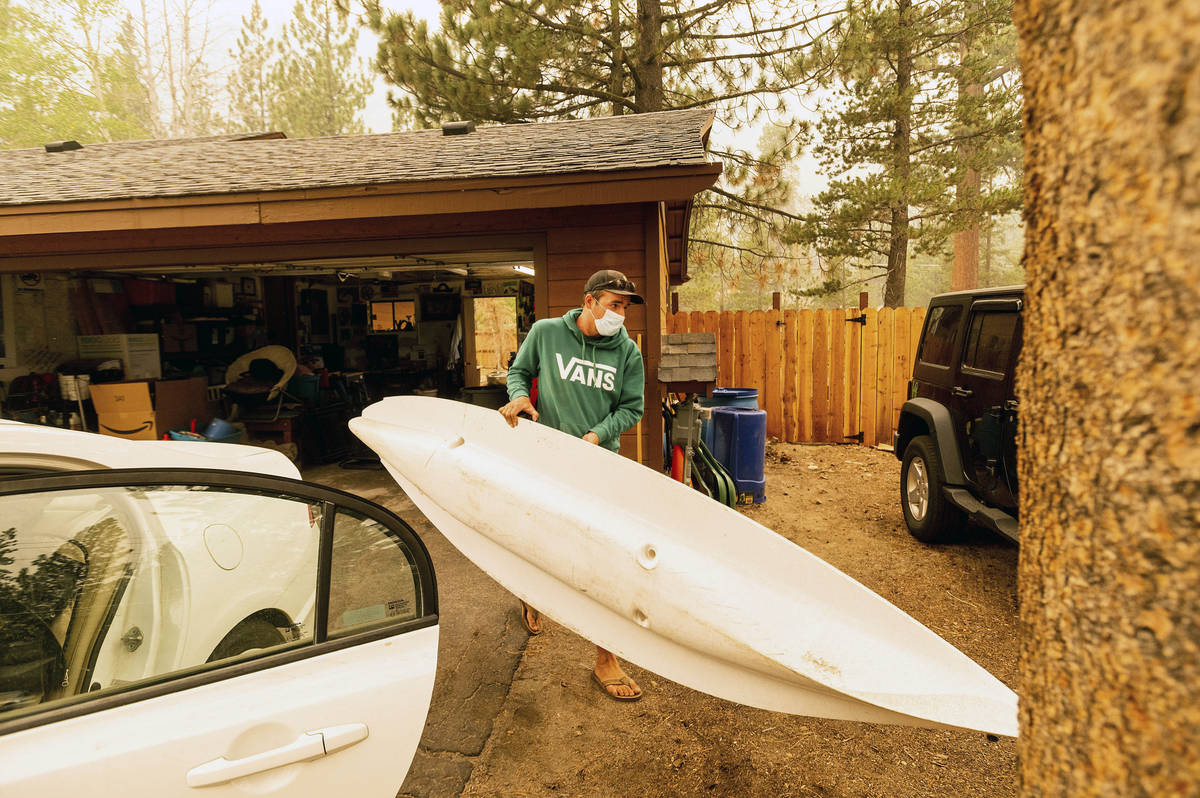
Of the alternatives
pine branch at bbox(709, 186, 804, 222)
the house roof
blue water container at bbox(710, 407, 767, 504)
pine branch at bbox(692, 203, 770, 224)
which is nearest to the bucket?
the house roof

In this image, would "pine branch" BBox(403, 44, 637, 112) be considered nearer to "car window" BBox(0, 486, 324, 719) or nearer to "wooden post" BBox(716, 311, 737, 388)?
"wooden post" BBox(716, 311, 737, 388)

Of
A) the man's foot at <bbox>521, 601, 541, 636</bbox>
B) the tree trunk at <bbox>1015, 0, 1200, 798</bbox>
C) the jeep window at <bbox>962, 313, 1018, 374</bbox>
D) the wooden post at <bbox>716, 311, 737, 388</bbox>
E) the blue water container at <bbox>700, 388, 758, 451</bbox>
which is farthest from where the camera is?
the wooden post at <bbox>716, 311, 737, 388</bbox>

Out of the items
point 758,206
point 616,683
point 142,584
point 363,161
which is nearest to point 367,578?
point 142,584

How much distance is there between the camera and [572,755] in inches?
99.6

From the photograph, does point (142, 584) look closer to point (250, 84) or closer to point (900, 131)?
point (900, 131)

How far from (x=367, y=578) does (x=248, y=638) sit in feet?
1.04

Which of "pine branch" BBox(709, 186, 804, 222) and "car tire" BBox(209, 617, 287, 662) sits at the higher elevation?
"pine branch" BBox(709, 186, 804, 222)

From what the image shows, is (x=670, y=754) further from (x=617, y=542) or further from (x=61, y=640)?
(x=61, y=640)

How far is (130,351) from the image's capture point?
8250 mm

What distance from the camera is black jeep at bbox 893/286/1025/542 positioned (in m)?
3.92

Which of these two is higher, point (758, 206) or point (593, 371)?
point (758, 206)

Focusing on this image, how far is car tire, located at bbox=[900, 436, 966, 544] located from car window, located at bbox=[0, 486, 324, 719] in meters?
4.63

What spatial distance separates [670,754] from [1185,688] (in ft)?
7.20

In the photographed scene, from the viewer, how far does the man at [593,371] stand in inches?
120
